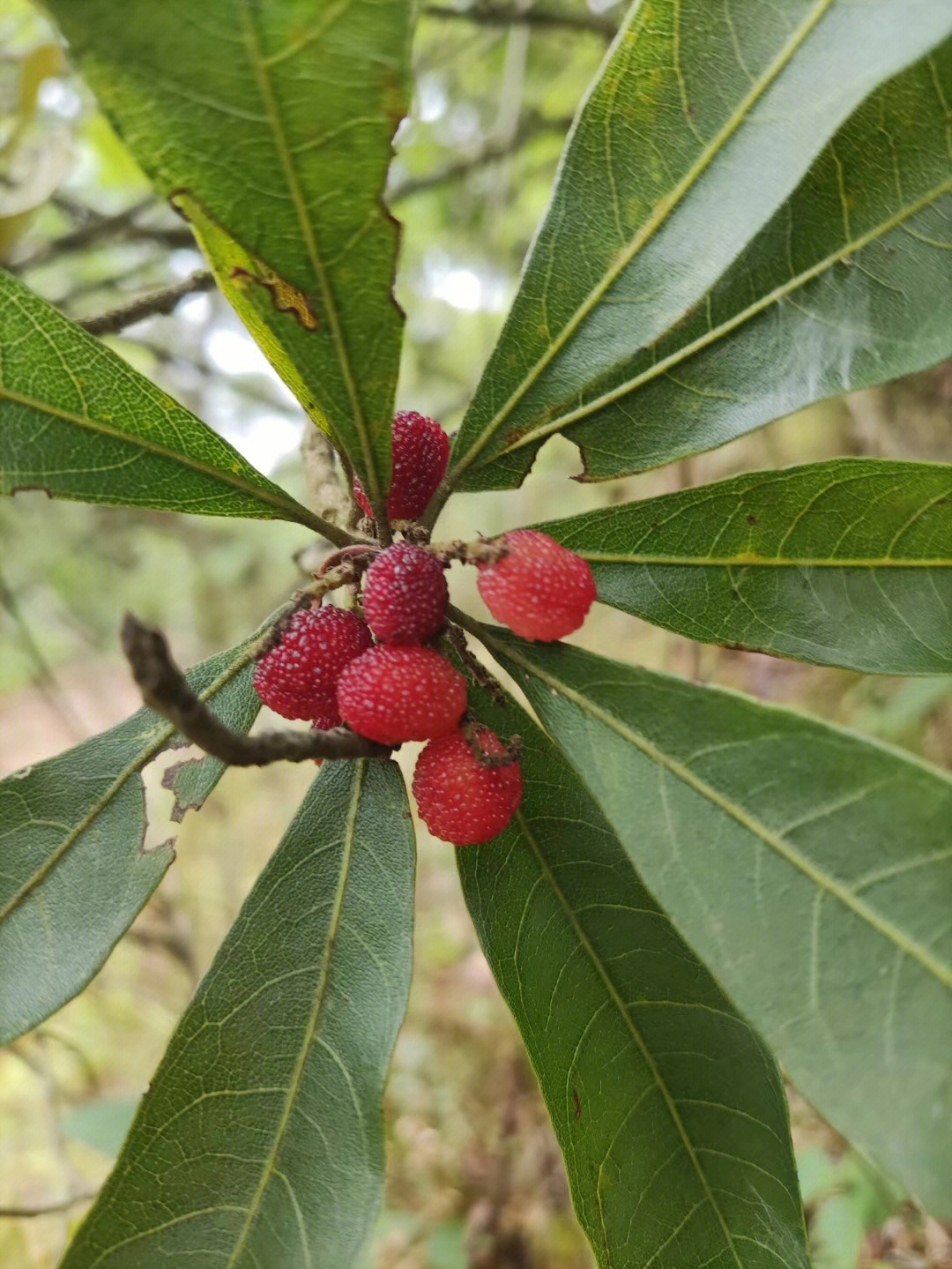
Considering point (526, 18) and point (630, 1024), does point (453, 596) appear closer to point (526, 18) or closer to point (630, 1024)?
point (526, 18)

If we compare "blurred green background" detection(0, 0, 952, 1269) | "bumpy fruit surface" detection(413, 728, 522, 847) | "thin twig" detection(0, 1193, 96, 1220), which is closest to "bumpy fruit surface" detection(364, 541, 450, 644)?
"bumpy fruit surface" detection(413, 728, 522, 847)

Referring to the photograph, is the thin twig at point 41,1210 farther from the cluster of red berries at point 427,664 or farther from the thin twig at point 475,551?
the thin twig at point 475,551

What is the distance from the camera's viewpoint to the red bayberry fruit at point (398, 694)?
0.78 meters

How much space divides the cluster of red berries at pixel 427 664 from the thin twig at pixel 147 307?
23.7 inches

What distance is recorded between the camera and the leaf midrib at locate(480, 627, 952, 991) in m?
0.62

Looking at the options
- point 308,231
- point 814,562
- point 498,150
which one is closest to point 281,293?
point 308,231

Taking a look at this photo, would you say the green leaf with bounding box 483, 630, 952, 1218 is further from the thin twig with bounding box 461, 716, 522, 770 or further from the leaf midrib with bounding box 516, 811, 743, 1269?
the leaf midrib with bounding box 516, 811, 743, 1269

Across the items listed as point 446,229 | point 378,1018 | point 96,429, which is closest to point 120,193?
point 446,229

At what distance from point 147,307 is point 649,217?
0.77m

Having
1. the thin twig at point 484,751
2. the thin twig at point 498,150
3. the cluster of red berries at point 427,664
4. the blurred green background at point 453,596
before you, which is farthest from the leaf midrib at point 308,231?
the thin twig at point 498,150

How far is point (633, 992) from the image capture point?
0.95m

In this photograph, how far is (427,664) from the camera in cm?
80

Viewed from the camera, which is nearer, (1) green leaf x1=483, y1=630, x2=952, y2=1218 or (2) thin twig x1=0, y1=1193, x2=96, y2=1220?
(1) green leaf x1=483, y1=630, x2=952, y2=1218

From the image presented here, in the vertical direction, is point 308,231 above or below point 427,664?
above
